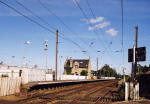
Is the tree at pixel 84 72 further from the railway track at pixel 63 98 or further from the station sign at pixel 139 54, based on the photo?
the station sign at pixel 139 54

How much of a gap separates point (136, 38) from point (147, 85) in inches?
369

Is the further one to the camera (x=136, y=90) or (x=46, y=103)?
(x=136, y=90)

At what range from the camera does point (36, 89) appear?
26.0 m

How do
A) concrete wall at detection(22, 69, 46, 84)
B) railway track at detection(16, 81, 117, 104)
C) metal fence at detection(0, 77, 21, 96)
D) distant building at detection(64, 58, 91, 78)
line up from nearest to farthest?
railway track at detection(16, 81, 117, 104)
metal fence at detection(0, 77, 21, 96)
concrete wall at detection(22, 69, 46, 84)
distant building at detection(64, 58, 91, 78)

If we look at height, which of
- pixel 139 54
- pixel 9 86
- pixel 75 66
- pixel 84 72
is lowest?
pixel 84 72

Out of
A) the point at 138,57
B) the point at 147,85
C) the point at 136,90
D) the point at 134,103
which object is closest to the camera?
the point at 134,103

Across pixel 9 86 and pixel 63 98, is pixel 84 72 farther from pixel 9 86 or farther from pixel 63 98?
pixel 63 98

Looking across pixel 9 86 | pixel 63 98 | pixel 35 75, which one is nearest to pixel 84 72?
pixel 35 75

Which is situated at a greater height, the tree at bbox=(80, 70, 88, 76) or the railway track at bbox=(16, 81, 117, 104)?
the railway track at bbox=(16, 81, 117, 104)

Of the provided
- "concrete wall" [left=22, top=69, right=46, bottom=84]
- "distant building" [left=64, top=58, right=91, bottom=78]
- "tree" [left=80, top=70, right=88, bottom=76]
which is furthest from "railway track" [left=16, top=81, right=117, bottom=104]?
"distant building" [left=64, top=58, right=91, bottom=78]

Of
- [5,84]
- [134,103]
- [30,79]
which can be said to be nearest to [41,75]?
[30,79]

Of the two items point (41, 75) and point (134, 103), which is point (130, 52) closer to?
point (134, 103)

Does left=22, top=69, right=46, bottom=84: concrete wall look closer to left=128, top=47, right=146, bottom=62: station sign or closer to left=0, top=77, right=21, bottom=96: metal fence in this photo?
left=0, top=77, right=21, bottom=96: metal fence

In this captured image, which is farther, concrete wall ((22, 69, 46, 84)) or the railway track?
concrete wall ((22, 69, 46, 84))
